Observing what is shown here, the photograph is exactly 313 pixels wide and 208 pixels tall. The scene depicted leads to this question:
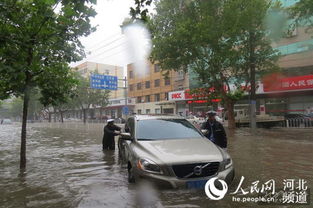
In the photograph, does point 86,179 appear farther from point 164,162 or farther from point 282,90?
point 282,90

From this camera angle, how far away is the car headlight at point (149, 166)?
4.71m

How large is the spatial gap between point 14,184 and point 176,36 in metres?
14.2

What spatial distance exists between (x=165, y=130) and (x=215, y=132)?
127 centimetres

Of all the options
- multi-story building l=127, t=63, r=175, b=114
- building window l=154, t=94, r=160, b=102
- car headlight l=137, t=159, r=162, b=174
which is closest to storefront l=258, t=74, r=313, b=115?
multi-story building l=127, t=63, r=175, b=114

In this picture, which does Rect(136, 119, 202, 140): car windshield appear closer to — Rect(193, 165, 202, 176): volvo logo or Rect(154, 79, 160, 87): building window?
Rect(193, 165, 202, 176): volvo logo

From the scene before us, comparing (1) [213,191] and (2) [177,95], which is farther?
(2) [177,95]

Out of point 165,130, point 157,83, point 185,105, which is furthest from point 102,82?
point 165,130

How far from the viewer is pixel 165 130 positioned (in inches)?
245

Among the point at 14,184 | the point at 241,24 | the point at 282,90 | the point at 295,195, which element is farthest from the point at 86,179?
the point at 282,90

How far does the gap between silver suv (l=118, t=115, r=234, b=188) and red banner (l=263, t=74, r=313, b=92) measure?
2019 cm

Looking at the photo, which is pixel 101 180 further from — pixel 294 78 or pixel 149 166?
pixel 294 78

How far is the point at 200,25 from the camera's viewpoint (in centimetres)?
1767

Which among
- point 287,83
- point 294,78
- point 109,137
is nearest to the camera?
point 109,137

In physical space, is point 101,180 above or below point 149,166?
below
